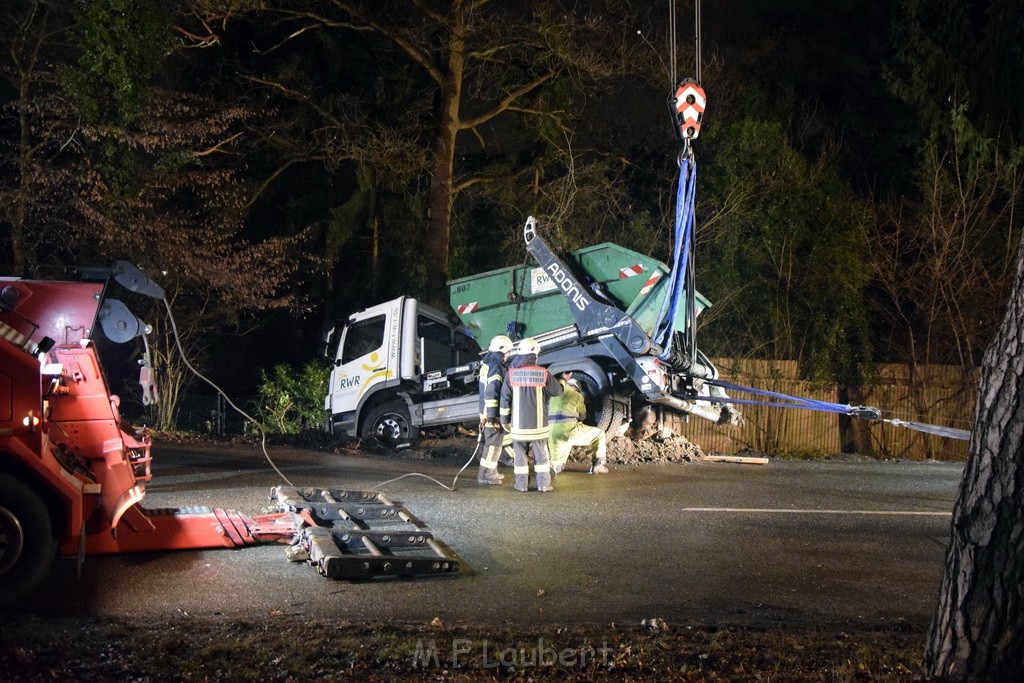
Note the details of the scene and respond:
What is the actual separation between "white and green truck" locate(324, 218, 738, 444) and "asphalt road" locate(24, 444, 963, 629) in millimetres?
2298

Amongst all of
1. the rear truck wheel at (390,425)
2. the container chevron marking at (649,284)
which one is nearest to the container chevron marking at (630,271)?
the container chevron marking at (649,284)

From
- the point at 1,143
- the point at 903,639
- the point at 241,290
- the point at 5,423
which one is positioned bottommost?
the point at 903,639

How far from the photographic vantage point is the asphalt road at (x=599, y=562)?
6.20 metres

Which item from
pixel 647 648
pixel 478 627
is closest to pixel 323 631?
pixel 478 627

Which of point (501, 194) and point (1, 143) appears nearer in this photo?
point (1, 143)

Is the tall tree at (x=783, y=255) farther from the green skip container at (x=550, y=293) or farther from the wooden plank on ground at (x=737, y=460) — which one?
the wooden plank on ground at (x=737, y=460)

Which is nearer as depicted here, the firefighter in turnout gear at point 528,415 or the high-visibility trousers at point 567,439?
the firefighter in turnout gear at point 528,415

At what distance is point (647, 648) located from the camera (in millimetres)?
5172

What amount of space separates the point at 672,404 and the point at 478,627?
8864 millimetres

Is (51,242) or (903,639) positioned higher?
(51,242)

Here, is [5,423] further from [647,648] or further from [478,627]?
[647,648]

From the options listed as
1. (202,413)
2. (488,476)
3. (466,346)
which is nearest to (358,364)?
(466,346)

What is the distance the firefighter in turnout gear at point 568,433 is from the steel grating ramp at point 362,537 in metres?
3.38

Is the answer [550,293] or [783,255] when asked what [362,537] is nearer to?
[550,293]
